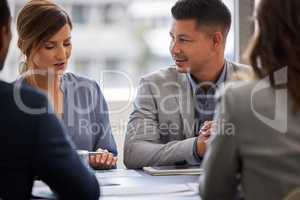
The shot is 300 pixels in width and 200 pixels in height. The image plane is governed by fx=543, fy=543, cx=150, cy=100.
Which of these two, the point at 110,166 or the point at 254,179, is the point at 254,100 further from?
the point at 110,166

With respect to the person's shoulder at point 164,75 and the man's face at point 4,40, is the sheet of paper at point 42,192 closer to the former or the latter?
the man's face at point 4,40

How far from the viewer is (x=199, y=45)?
2.71m

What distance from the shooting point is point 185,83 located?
2.65 m

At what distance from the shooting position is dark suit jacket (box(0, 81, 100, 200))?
4.52 ft

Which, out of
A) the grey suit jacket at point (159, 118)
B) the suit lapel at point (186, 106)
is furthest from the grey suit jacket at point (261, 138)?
the suit lapel at point (186, 106)

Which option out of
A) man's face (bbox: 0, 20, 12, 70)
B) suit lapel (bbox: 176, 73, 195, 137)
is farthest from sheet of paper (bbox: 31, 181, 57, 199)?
suit lapel (bbox: 176, 73, 195, 137)

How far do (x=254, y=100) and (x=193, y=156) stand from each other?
0.97m

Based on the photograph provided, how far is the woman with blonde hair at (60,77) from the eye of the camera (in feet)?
8.56

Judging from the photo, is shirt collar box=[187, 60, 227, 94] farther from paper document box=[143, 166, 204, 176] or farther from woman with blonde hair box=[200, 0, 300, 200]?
woman with blonde hair box=[200, 0, 300, 200]

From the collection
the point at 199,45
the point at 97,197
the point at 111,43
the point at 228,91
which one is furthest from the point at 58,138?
the point at 111,43

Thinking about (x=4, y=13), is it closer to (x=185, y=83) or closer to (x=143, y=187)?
(x=143, y=187)

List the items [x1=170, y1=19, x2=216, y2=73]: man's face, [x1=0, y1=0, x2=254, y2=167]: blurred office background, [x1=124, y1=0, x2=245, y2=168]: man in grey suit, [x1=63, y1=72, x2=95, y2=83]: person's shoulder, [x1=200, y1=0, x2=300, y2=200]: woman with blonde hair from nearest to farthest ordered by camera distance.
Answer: [x1=200, y1=0, x2=300, y2=200]: woman with blonde hair < [x1=124, y1=0, x2=245, y2=168]: man in grey suit < [x1=170, y1=19, x2=216, y2=73]: man's face < [x1=63, y1=72, x2=95, y2=83]: person's shoulder < [x1=0, y1=0, x2=254, y2=167]: blurred office background

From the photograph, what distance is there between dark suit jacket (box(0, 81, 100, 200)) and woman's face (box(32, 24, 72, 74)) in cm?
128

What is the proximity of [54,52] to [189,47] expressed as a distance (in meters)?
0.67
